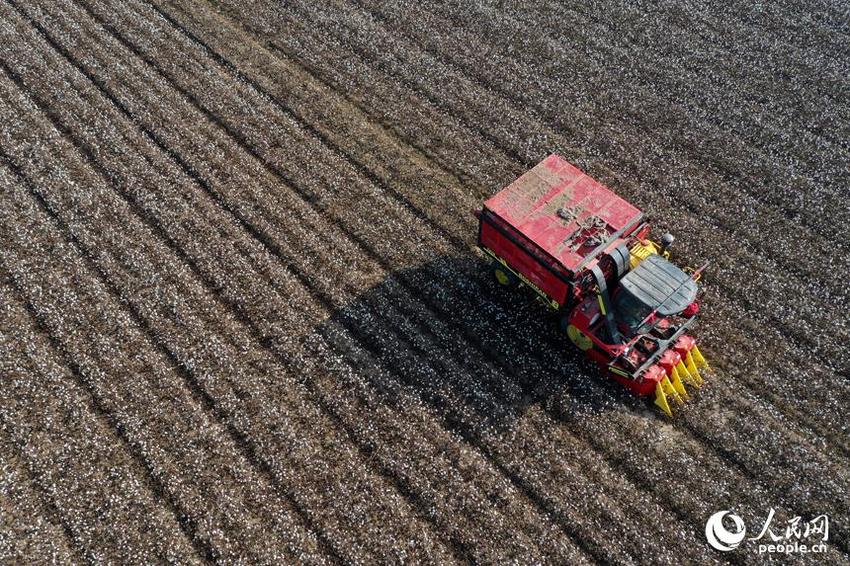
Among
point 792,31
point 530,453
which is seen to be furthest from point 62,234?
point 792,31

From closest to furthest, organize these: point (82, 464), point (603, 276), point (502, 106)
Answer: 1. point (82, 464)
2. point (603, 276)
3. point (502, 106)

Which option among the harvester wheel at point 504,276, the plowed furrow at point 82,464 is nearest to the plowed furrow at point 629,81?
the harvester wheel at point 504,276

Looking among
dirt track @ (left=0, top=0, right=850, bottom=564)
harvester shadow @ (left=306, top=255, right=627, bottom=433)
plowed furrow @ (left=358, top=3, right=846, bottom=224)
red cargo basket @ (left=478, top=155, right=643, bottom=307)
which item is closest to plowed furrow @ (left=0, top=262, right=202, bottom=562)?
dirt track @ (left=0, top=0, right=850, bottom=564)

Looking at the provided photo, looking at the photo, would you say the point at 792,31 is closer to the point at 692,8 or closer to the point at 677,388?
the point at 692,8

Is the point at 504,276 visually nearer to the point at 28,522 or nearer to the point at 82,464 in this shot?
the point at 82,464

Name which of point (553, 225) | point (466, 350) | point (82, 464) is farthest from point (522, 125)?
point (82, 464)
